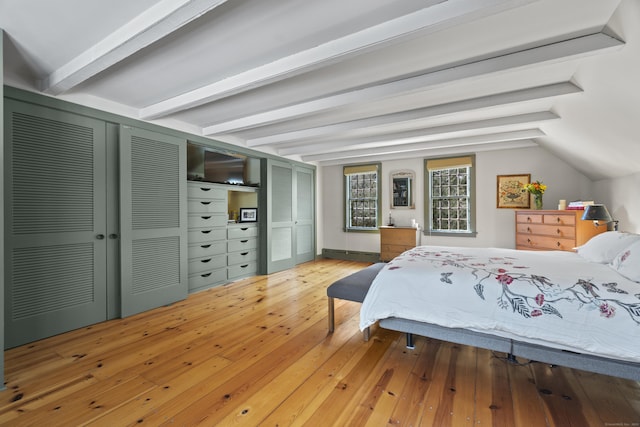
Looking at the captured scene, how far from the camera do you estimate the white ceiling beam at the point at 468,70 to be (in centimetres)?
183

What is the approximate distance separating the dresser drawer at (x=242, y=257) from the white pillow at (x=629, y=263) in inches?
179

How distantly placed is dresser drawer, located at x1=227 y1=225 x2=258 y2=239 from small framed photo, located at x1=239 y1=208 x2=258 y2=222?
0.14m

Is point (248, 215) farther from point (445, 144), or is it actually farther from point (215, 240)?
point (445, 144)

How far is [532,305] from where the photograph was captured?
182 centimetres

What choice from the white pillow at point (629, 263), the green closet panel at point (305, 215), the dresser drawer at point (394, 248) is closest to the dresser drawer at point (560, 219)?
the white pillow at point (629, 263)

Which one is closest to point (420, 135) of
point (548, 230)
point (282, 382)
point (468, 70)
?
point (468, 70)

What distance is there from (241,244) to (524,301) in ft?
13.4

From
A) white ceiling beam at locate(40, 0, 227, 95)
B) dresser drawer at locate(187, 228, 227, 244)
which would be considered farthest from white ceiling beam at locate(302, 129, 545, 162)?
white ceiling beam at locate(40, 0, 227, 95)

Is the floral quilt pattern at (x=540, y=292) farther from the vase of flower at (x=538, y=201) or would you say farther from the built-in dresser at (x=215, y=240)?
the built-in dresser at (x=215, y=240)

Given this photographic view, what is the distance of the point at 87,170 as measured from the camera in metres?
2.94

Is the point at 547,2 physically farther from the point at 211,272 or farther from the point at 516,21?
the point at 211,272

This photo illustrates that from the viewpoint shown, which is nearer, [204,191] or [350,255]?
[204,191]

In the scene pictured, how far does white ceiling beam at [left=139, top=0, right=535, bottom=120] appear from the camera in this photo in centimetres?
151

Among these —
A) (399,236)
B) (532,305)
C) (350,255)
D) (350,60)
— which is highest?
(350,60)
